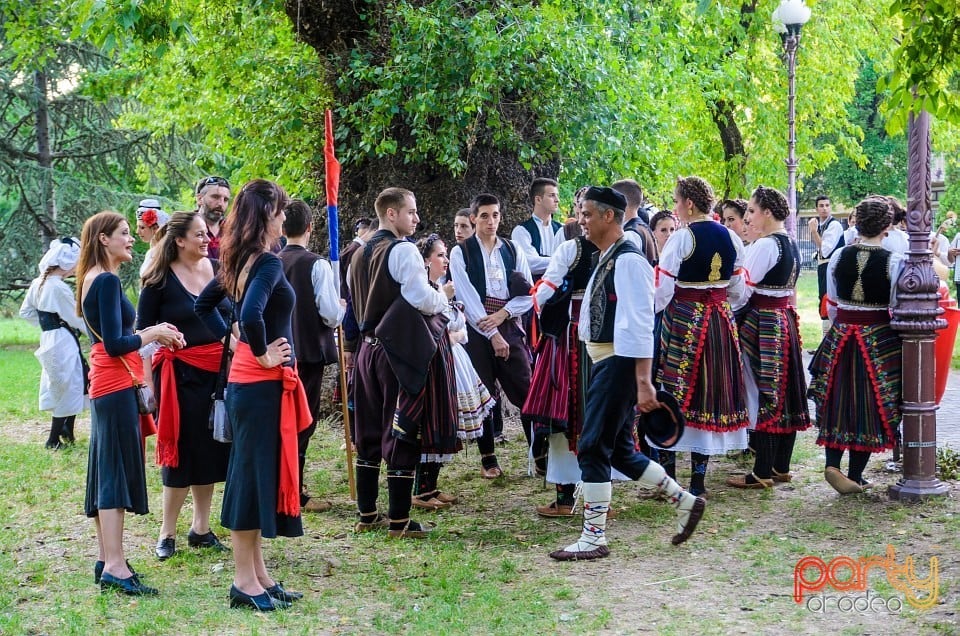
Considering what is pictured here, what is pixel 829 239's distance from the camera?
1445 cm

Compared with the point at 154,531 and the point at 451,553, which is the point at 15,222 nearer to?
the point at 154,531

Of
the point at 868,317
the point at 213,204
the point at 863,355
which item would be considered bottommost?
the point at 863,355

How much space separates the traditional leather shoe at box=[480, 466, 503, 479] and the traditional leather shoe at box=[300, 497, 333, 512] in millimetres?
1375

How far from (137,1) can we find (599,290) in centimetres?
383

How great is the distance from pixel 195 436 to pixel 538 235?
3.95 metres

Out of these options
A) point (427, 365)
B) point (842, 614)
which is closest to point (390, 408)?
point (427, 365)

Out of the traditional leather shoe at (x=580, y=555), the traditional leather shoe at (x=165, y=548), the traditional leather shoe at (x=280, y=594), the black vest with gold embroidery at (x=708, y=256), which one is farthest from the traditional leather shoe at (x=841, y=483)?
the traditional leather shoe at (x=165, y=548)

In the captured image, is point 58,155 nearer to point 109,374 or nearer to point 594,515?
point 109,374

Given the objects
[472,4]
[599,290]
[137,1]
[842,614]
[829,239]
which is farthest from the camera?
[829,239]

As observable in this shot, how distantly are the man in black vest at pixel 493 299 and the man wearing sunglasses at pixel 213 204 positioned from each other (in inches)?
67.1

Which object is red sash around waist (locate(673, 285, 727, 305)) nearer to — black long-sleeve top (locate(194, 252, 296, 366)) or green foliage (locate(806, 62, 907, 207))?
black long-sleeve top (locate(194, 252, 296, 366))

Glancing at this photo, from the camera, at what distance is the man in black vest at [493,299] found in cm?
776

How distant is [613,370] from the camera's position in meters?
5.66

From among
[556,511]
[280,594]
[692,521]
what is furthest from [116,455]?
[692,521]
